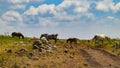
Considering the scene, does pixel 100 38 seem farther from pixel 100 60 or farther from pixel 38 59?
pixel 38 59

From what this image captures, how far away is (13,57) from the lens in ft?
114

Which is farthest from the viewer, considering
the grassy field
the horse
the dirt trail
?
the horse

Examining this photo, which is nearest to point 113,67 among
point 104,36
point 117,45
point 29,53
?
point 29,53

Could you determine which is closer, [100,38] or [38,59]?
[38,59]

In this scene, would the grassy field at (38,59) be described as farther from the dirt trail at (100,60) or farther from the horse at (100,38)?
the horse at (100,38)

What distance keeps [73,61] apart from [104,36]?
2586 cm

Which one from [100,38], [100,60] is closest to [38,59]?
[100,60]

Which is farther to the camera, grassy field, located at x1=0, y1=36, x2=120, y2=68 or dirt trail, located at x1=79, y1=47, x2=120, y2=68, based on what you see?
dirt trail, located at x1=79, y1=47, x2=120, y2=68

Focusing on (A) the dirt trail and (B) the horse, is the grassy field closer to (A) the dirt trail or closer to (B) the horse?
(A) the dirt trail

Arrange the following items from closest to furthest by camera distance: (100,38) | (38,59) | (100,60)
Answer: (38,59) → (100,60) → (100,38)

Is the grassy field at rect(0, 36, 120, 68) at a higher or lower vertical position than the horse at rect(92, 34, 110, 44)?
lower

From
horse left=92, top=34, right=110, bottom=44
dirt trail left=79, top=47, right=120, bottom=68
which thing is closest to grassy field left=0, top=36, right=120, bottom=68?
dirt trail left=79, top=47, right=120, bottom=68

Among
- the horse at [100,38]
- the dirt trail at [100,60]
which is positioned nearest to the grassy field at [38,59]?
the dirt trail at [100,60]

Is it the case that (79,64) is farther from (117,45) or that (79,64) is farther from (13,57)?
(117,45)
